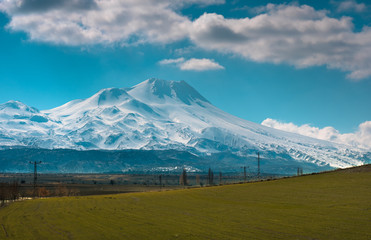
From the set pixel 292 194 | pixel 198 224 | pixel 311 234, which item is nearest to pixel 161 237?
pixel 198 224

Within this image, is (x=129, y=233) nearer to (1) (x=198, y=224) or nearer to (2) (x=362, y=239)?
(1) (x=198, y=224)

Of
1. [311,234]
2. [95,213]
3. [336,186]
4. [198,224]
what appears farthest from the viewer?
[336,186]

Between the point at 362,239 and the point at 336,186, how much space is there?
41.9m

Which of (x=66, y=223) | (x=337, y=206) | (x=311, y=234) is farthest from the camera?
(x=337, y=206)

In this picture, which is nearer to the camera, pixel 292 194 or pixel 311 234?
pixel 311 234

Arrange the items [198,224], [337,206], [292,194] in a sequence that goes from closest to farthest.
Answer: [198,224] < [337,206] < [292,194]

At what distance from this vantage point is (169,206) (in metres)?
60.4

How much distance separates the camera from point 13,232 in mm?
39531

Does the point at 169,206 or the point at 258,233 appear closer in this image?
the point at 258,233

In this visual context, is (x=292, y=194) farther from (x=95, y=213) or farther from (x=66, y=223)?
(x=66, y=223)

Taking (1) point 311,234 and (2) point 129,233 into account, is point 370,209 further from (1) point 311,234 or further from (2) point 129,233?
(2) point 129,233

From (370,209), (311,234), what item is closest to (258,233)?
(311,234)

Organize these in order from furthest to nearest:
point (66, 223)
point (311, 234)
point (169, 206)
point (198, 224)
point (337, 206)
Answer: point (169, 206)
point (337, 206)
point (66, 223)
point (198, 224)
point (311, 234)

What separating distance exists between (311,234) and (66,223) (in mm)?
25573
